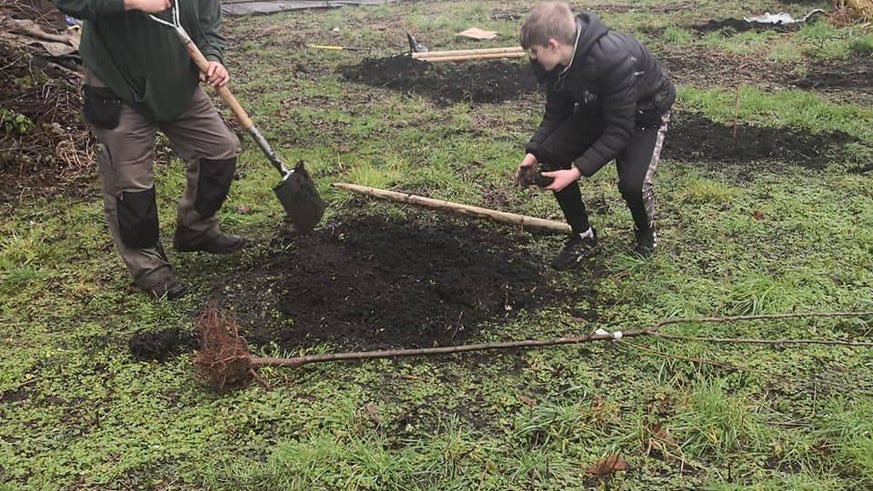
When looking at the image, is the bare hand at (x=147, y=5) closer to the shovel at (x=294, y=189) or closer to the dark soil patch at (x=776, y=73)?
the shovel at (x=294, y=189)

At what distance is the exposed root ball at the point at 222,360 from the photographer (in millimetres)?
3102

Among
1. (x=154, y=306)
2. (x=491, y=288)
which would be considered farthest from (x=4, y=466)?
(x=491, y=288)

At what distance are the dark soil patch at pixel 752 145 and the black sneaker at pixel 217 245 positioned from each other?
371 centimetres

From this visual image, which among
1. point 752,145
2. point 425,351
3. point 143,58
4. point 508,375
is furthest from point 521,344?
point 752,145

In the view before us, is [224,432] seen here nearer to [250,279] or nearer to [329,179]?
[250,279]

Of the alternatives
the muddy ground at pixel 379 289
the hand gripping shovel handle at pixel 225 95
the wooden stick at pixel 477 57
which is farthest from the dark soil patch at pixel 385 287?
the wooden stick at pixel 477 57

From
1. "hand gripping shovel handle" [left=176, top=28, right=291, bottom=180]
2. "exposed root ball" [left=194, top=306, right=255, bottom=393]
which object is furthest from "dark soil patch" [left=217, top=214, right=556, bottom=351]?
"hand gripping shovel handle" [left=176, top=28, right=291, bottom=180]

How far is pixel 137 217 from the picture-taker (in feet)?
12.4

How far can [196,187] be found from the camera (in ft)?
13.6

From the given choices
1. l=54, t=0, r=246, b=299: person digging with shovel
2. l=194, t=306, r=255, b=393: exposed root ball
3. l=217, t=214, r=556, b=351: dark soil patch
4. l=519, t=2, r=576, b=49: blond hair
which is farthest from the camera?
l=217, t=214, r=556, b=351: dark soil patch

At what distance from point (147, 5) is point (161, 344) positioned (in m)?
1.66

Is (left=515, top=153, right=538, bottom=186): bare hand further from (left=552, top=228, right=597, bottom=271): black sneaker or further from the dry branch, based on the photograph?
the dry branch

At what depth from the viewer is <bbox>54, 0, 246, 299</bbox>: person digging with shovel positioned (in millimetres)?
3465

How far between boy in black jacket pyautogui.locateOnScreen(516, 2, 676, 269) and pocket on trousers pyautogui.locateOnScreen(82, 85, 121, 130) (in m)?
2.15
